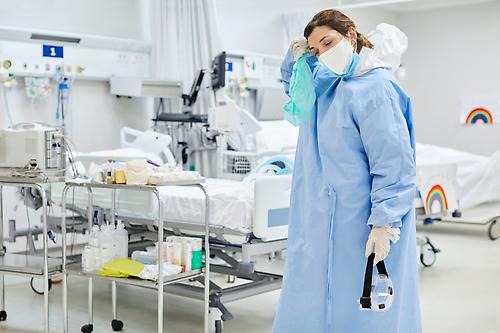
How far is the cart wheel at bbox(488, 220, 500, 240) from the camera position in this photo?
720cm

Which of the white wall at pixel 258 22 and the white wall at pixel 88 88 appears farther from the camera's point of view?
the white wall at pixel 258 22

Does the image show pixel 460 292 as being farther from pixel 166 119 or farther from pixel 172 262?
pixel 166 119

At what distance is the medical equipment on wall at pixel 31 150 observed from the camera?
12.5 feet

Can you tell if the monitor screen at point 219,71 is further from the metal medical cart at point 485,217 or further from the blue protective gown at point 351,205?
the blue protective gown at point 351,205

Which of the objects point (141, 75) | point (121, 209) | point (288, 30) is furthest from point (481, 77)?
point (121, 209)

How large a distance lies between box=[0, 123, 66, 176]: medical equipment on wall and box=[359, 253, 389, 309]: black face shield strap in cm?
218

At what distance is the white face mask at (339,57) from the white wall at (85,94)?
4.06 m

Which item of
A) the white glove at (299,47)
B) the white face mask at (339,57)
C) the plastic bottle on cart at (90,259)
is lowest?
the plastic bottle on cart at (90,259)

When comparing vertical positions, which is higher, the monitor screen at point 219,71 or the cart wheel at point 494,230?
the monitor screen at point 219,71

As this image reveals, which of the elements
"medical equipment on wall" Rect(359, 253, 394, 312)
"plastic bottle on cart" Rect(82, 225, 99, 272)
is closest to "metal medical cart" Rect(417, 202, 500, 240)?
"plastic bottle on cart" Rect(82, 225, 99, 272)

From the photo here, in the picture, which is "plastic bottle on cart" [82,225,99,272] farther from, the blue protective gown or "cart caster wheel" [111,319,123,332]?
the blue protective gown

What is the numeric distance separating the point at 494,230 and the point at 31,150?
512cm

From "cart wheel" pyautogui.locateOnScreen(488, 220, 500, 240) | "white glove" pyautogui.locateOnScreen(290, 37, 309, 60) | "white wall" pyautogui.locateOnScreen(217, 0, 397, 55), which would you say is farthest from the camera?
"white wall" pyautogui.locateOnScreen(217, 0, 397, 55)

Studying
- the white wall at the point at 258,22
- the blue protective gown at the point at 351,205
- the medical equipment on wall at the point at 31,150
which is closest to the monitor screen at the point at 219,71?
the white wall at the point at 258,22
